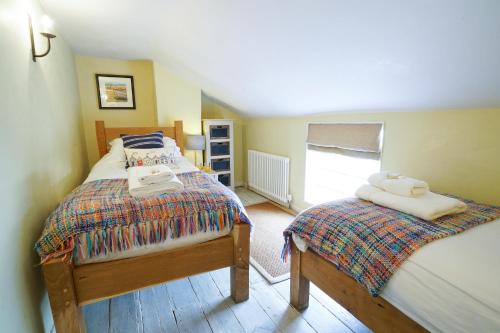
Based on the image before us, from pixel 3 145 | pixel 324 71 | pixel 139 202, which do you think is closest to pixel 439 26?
Answer: pixel 324 71

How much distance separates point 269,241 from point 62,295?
66.9 inches

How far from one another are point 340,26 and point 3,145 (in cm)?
172

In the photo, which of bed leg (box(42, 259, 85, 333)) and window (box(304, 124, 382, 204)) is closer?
bed leg (box(42, 259, 85, 333))

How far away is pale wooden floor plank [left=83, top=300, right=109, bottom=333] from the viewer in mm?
1484

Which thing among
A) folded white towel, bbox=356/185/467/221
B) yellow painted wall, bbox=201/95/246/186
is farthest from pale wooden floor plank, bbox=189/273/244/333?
yellow painted wall, bbox=201/95/246/186

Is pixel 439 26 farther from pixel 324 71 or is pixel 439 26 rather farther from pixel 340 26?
pixel 324 71

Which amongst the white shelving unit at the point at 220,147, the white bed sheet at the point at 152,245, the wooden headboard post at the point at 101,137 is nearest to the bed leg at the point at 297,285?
the white bed sheet at the point at 152,245

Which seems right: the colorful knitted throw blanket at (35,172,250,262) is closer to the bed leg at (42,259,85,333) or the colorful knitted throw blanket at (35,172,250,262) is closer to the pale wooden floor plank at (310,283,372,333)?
the bed leg at (42,259,85,333)

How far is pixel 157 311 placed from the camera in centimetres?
162

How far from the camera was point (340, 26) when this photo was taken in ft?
4.48

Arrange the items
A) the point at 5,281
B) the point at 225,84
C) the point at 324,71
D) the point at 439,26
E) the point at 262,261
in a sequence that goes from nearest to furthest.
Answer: the point at 5,281, the point at 439,26, the point at 324,71, the point at 262,261, the point at 225,84

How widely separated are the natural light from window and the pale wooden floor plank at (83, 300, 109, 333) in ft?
7.28

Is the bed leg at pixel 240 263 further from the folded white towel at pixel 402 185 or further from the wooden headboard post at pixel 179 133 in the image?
the wooden headboard post at pixel 179 133

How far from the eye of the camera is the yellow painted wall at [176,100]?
3344 millimetres
